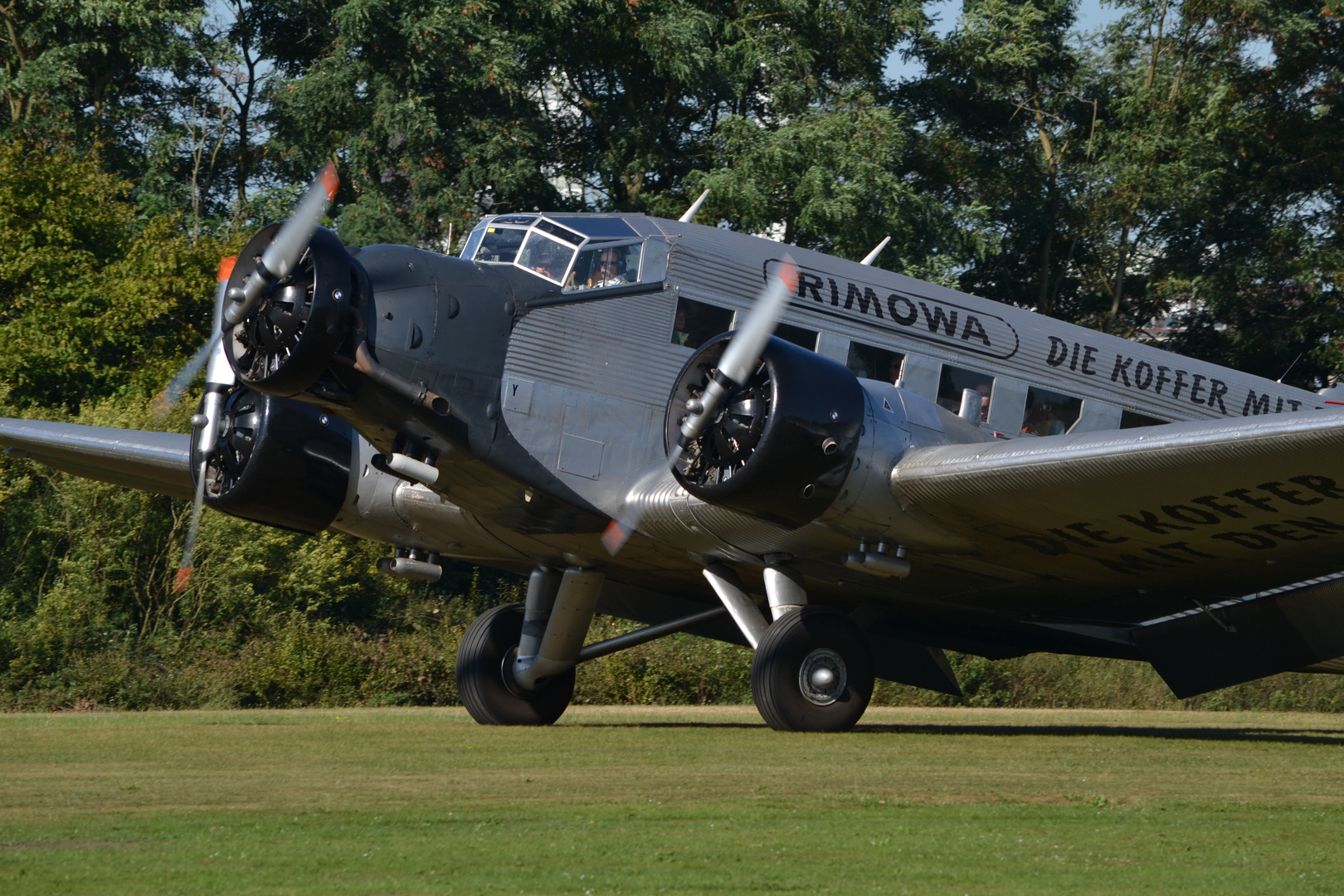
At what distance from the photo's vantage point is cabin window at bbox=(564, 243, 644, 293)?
12016 mm

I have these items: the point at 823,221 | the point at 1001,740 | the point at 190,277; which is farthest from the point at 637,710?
the point at 190,277

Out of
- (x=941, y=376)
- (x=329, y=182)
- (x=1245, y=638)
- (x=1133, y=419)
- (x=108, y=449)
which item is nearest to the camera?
(x=329, y=182)

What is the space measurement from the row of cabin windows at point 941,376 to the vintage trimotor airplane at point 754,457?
0.03 m

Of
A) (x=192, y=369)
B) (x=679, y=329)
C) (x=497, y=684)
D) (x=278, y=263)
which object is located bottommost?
(x=497, y=684)

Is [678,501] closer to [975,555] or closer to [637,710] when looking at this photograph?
[975,555]

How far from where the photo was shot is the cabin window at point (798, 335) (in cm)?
1222

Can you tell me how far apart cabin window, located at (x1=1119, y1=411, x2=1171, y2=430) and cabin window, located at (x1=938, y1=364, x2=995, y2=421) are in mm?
1662

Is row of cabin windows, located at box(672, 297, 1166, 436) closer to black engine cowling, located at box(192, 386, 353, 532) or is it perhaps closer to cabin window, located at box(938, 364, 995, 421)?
cabin window, located at box(938, 364, 995, 421)

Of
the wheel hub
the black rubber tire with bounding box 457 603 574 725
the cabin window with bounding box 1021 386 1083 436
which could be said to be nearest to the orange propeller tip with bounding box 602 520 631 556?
the wheel hub

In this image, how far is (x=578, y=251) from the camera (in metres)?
12.1

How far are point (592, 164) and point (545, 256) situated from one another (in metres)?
20.0

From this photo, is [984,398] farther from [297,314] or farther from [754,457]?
[297,314]

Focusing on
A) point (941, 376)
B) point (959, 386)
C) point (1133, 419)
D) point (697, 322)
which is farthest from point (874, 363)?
point (1133, 419)

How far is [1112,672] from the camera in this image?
79.9 ft
